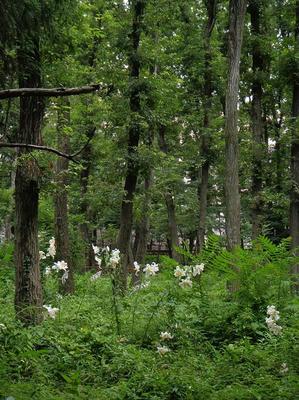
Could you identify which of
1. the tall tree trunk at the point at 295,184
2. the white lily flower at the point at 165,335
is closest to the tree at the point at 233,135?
the white lily flower at the point at 165,335

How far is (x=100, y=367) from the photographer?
4223 millimetres

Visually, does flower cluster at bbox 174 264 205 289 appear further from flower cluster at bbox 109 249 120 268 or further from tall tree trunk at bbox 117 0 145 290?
tall tree trunk at bbox 117 0 145 290

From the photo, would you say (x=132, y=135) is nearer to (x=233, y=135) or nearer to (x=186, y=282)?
(x=233, y=135)

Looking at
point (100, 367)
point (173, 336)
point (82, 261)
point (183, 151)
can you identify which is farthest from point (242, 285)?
point (183, 151)

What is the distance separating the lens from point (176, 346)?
5.06 m

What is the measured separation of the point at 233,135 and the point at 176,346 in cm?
451

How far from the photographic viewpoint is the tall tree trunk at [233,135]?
7785mm

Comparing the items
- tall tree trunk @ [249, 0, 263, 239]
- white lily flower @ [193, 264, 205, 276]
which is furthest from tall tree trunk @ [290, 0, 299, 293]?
white lily flower @ [193, 264, 205, 276]

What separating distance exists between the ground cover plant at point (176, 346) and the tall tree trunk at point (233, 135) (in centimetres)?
160

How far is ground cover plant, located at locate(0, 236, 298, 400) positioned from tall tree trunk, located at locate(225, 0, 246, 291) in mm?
1604

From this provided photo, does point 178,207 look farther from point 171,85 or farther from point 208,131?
point 171,85

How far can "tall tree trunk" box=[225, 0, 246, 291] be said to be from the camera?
25.5 feet

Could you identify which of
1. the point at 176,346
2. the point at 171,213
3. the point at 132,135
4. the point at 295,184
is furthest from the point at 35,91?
the point at 171,213

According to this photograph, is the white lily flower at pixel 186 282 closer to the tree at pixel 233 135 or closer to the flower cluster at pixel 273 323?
the flower cluster at pixel 273 323
